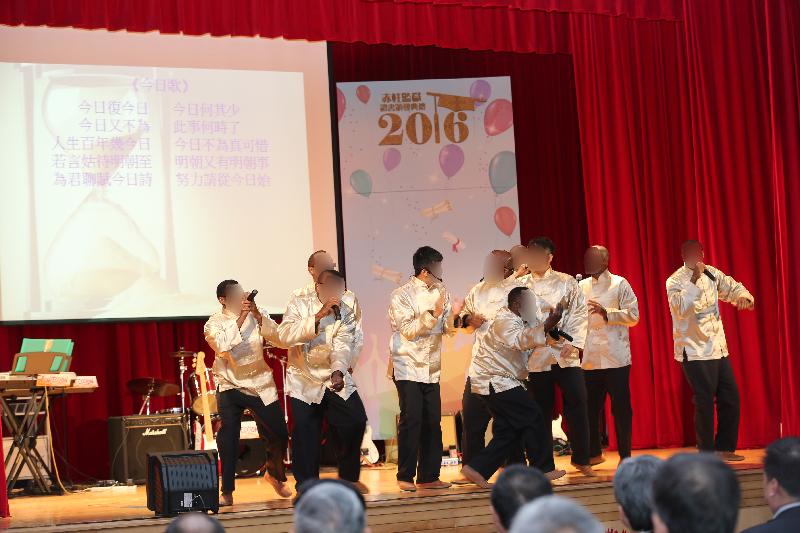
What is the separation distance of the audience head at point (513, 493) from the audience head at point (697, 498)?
55 cm

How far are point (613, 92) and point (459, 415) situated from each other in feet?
10.3

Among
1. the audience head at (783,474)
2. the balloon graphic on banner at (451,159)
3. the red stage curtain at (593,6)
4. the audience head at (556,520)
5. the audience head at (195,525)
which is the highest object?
the red stage curtain at (593,6)

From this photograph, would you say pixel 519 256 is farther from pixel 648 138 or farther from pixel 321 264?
pixel 648 138

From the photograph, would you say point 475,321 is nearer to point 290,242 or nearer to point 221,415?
point 221,415

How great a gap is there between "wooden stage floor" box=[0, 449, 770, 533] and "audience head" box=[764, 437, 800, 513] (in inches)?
110

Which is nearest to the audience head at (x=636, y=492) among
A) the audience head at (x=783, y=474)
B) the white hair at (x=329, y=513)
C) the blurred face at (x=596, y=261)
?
the audience head at (x=783, y=474)

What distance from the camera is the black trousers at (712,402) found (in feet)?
23.2

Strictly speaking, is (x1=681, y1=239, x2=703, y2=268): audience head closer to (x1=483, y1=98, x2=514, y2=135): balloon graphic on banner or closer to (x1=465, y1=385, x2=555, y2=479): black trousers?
(x1=465, y1=385, x2=555, y2=479): black trousers

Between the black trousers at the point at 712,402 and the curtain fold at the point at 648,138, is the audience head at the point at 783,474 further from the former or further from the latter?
the curtain fold at the point at 648,138

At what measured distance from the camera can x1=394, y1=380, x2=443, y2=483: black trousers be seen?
6184 millimetres

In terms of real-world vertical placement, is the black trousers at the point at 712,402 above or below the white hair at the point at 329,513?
below

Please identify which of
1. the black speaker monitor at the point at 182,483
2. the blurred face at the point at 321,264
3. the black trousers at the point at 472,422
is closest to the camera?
the black speaker monitor at the point at 182,483

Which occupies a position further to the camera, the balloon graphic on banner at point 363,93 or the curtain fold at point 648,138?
the balloon graphic on banner at point 363,93

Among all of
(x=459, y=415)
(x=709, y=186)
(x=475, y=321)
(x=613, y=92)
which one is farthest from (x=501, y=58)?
(x=475, y=321)
